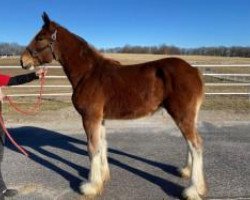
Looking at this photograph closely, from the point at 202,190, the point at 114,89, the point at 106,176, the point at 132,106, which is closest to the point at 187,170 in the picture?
the point at 202,190

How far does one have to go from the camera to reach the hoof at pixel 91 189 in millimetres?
5297

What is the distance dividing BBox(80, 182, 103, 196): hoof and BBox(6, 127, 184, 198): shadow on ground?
21 centimetres

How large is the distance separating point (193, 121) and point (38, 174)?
8.12 ft

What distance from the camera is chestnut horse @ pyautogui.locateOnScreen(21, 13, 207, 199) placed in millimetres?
5258

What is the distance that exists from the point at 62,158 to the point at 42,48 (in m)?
2.22

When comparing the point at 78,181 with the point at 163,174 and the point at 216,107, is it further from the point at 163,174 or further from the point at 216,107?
the point at 216,107

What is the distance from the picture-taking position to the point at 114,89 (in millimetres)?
5465

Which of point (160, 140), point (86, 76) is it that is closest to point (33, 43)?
point (86, 76)

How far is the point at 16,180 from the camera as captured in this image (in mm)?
5984

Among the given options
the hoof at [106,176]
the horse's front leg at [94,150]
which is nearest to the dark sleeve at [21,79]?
the horse's front leg at [94,150]

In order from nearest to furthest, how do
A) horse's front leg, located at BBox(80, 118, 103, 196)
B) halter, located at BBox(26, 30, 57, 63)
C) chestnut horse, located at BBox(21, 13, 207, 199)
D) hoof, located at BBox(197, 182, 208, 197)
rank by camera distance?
Result: hoof, located at BBox(197, 182, 208, 197) → chestnut horse, located at BBox(21, 13, 207, 199) → horse's front leg, located at BBox(80, 118, 103, 196) → halter, located at BBox(26, 30, 57, 63)

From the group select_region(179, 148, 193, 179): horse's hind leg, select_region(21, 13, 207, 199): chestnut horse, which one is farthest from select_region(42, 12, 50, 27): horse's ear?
select_region(179, 148, 193, 179): horse's hind leg

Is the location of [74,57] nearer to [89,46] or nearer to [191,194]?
[89,46]

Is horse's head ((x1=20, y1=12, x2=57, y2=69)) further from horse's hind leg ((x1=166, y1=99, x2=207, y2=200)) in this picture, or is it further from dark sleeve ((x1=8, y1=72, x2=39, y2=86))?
horse's hind leg ((x1=166, y1=99, x2=207, y2=200))
